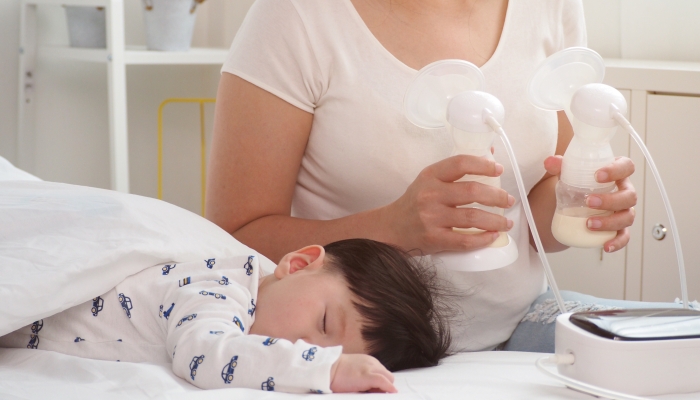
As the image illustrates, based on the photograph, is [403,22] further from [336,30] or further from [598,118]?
[598,118]

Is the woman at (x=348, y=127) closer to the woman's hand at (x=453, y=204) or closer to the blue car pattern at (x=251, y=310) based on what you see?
the woman's hand at (x=453, y=204)

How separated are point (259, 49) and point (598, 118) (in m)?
0.48

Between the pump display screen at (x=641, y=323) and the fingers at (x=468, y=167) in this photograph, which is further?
the fingers at (x=468, y=167)

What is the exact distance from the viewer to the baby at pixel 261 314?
0.71m

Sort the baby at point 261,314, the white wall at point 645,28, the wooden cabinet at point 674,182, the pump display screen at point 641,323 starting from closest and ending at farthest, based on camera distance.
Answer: the pump display screen at point 641,323
the baby at point 261,314
the wooden cabinet at point 674,182
the white wall at point 645,28

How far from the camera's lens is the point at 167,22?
201 cm

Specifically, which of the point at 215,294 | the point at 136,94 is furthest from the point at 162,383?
the point at 136,94

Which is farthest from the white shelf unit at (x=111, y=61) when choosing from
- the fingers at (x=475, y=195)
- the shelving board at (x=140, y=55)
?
the fingers at (x=475, y=195)

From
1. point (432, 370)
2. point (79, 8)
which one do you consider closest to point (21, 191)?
point (432, 370)

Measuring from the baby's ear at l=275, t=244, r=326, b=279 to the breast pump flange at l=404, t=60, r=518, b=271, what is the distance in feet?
0.47

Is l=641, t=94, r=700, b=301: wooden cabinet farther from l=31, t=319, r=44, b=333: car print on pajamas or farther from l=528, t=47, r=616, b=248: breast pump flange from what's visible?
l=31, t=319, r=44, b=333: car print on pajamas

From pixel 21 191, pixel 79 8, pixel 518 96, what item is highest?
pixel 79 8

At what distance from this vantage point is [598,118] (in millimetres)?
767

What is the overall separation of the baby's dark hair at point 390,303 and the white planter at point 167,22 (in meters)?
1.33
